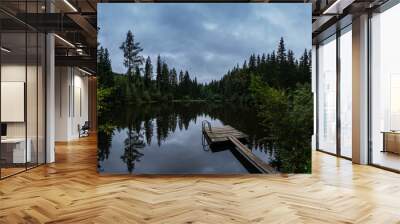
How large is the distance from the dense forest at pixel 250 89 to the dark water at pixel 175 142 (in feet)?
0.56

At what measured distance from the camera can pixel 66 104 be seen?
569 inches

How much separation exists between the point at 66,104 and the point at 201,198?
1074 centimetres

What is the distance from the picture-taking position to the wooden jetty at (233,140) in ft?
21.4

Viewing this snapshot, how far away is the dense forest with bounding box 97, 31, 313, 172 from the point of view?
6.58 metres

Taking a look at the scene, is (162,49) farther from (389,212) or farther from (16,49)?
(389,212)

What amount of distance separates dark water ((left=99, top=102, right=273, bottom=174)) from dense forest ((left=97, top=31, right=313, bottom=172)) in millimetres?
171

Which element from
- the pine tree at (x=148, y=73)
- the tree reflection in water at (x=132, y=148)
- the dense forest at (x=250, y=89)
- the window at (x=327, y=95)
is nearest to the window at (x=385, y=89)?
the dense forest at (x=250, y=89)

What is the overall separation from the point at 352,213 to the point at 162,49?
397 cm

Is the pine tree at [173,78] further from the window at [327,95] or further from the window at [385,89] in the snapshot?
the window at [327,95]

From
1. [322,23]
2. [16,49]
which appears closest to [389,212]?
[322,23]

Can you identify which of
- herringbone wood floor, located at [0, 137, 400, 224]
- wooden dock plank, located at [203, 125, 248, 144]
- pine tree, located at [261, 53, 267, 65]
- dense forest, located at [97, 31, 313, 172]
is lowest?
herringbone wood floor, located at [0, 137, 400, 224]

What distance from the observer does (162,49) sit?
6.64 m

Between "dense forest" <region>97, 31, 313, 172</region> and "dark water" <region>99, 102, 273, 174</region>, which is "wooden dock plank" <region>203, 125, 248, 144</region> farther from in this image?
"dense forest" <region>97, 31, 313, 172</region>

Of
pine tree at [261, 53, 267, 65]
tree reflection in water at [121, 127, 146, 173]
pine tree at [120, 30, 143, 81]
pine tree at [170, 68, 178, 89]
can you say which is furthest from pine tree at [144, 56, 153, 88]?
pine tree at [261, 53, 267, 65]
